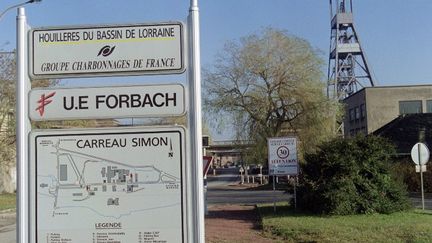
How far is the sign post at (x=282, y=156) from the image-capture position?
20.7 meters

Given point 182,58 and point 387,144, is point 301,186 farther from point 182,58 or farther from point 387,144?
point 182,58

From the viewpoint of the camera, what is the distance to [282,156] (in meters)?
20.9

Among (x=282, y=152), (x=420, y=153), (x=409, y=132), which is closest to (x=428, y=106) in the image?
(x=409, y=132)

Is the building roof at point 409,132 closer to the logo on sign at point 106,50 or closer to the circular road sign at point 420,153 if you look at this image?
the circular road sign at point 420,153

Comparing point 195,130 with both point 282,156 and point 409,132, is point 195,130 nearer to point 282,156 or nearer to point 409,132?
point 282,156

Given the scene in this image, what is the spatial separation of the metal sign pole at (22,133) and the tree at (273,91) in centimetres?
4131

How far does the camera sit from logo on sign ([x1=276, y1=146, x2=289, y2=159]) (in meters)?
20.8

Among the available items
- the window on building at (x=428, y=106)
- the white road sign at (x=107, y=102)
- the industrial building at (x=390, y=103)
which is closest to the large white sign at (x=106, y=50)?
the white road sign at (x=107, y=102)

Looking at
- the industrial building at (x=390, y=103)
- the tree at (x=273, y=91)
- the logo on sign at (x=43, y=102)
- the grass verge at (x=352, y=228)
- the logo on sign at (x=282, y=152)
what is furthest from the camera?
the industrial building at (x=390, y=103)

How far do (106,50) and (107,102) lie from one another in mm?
418

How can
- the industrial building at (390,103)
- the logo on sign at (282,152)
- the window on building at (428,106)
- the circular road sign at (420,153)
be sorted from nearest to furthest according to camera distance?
the logo on sign at (282,152) < the circular road sign at (420,153) < the industrial building at (390,103) < the window on building at (428,106)

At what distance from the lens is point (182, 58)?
4.69 m

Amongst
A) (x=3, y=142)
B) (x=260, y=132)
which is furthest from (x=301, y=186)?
(x=260, y=132)

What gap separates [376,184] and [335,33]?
10107cm
